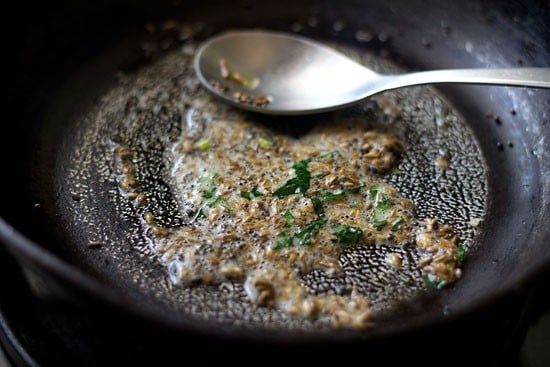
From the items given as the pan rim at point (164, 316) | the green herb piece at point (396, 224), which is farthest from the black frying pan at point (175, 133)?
the green herb piece at point (396, 224)

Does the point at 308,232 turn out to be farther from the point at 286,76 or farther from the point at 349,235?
the point at 286,76

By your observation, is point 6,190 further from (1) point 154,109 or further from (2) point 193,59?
(2) point 193,59

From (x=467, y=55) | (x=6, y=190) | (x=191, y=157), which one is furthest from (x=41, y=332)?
(x=467, y=55)

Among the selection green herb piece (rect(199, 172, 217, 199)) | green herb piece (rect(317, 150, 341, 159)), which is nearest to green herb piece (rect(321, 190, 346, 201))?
green herb piece (rect(317, 150, 341, 159))

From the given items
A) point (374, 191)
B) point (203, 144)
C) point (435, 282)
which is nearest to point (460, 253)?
point (435, 282)

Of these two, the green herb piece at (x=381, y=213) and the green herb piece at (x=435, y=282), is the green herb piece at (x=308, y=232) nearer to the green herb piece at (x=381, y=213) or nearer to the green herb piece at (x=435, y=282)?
the green herb piece at (x=381, y=213)

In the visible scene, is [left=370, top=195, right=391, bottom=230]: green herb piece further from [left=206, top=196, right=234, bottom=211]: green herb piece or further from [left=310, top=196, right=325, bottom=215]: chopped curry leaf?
[left=206, top=196, right=234, bottom=211]: green herb piece
